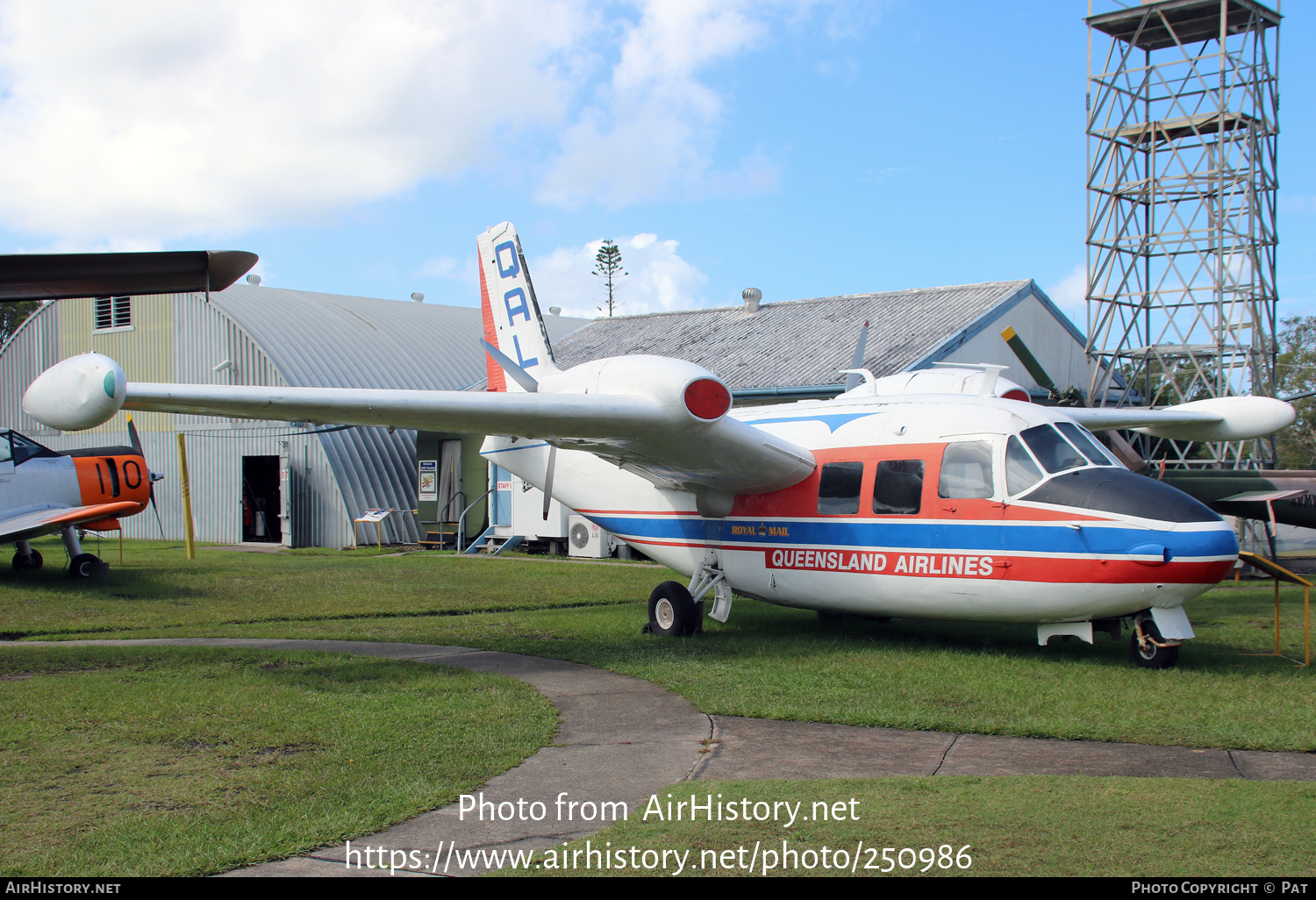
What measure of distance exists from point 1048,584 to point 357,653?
682 cm

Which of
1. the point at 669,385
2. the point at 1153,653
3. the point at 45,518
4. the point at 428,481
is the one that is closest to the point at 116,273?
the point at 669,385

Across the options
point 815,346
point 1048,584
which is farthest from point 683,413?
point 815,346

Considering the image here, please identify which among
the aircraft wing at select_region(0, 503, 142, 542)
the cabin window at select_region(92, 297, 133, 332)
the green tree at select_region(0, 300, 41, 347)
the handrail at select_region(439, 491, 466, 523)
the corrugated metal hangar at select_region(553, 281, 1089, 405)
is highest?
the green tree at select_region(0, 300, 41, 347)

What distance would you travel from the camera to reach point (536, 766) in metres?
6.04

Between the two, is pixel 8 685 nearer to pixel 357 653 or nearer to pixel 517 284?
pixel 357 653

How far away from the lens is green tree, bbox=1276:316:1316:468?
4353 centimetres

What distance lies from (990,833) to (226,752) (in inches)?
182

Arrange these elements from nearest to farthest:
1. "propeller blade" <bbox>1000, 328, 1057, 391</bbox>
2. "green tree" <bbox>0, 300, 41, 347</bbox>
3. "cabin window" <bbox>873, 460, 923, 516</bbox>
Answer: "cabin window" <bbox>873, 460, 923, 516</bbox> → "propeller blade" <bbox>1000, 328, 1057, 391</bbox> → "green tree" <bbox>0, 300, 41, 347</bbox>

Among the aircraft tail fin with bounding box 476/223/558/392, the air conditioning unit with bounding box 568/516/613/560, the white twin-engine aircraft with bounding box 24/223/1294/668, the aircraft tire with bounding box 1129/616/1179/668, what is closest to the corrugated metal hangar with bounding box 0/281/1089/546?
the air conditioning unit with bounding box 568/516/613/560

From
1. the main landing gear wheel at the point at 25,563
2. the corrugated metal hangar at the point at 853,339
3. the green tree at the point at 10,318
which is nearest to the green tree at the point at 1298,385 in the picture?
the corrugated metal hangar at the point at 853,339

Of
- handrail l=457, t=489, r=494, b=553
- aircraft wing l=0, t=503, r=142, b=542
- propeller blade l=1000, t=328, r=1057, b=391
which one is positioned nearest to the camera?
aircraft wing l=0, t=503, r=142, b=542

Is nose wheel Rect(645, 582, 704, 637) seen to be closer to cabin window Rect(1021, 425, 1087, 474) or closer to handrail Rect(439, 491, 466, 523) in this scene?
cabin window Rect(1021, 425, 1087, 474)

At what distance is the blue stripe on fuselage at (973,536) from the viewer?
27.7 feet

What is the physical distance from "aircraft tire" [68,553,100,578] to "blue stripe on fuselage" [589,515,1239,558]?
1156cm
